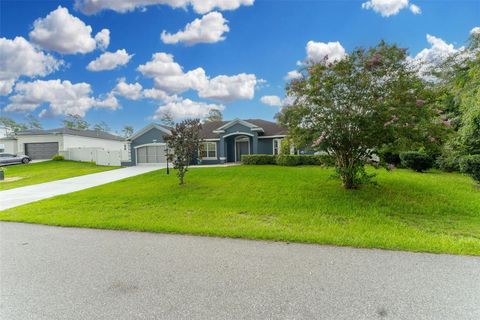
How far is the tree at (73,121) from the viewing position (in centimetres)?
5821

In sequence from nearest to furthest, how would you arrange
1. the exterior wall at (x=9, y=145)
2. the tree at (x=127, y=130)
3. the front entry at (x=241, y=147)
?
the front entry at (x=241, y=147) < the exterior wall at (x=9, y=145) < the tree at (x=127, y=130)

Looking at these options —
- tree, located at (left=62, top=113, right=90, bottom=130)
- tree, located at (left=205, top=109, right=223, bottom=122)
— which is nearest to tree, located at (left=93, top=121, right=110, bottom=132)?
tree, located at (left=62, top=113, right=90, bottom=130)

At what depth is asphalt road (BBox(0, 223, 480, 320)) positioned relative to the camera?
8.49ft

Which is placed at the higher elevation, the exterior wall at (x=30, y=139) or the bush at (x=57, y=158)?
the exterior wall at (x=30, y=139)

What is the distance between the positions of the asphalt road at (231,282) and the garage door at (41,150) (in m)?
30.2

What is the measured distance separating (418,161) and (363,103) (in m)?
8.46

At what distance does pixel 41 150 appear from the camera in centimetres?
2905

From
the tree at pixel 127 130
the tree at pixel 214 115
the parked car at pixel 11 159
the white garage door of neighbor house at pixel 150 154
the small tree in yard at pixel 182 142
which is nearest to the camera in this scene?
the small tree in yard at pixel 182 142

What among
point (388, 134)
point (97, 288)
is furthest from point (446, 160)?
point (97, 288)

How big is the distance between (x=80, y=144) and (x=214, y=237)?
32539 millimetres

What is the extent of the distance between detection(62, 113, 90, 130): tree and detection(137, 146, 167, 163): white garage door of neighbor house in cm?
4651

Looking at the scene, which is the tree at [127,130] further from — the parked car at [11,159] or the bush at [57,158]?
the parked car at [11,159]

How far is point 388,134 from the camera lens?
7422 mm

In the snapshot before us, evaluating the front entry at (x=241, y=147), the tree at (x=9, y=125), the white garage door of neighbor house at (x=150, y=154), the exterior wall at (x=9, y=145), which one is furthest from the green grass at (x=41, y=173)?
the tree at (x=9, y=125)
